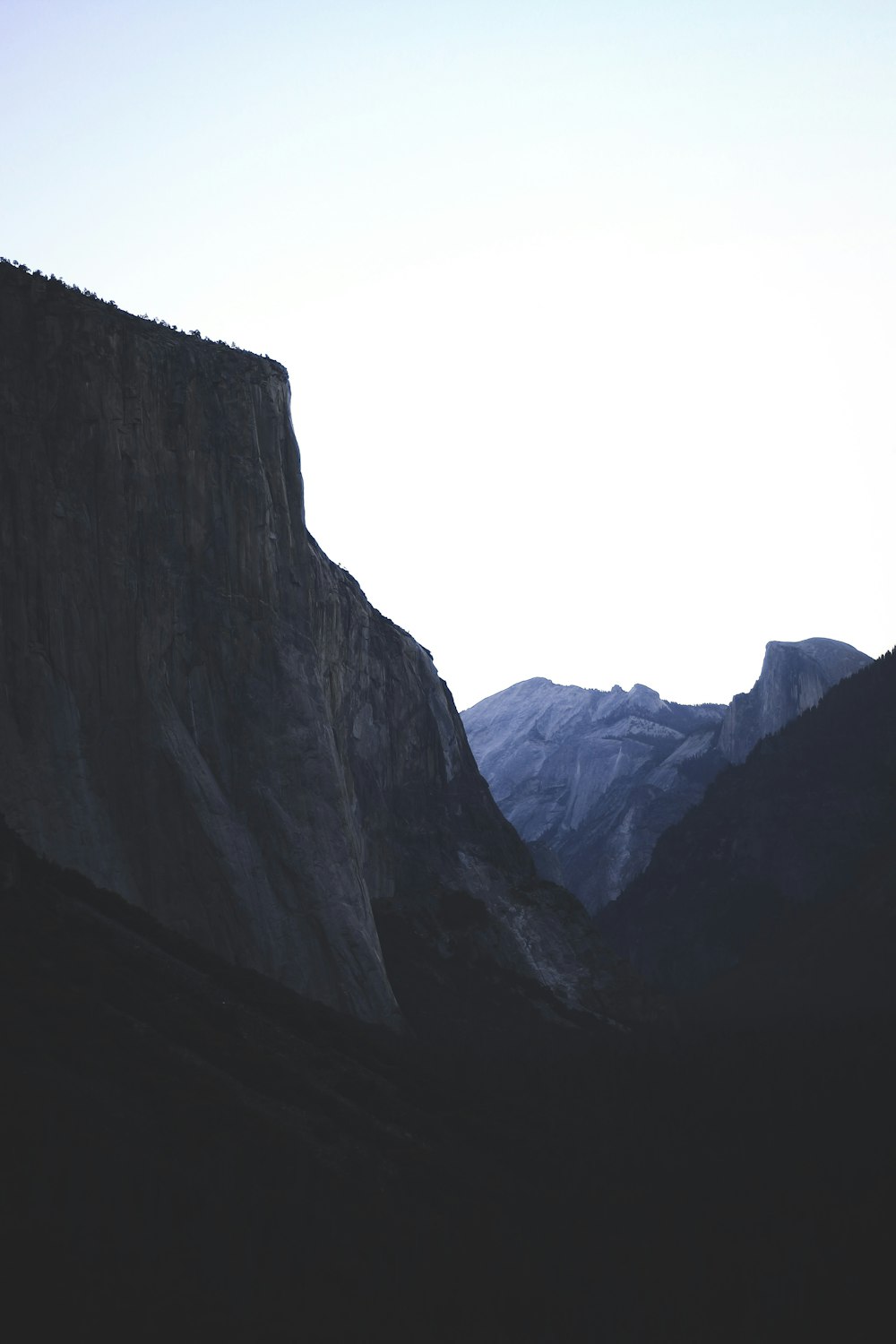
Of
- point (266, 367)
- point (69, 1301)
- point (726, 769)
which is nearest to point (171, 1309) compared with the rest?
point (69, 1301)

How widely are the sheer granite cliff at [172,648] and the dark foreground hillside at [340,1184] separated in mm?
7580

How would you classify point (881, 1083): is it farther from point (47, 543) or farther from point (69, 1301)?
point (69, 1301)

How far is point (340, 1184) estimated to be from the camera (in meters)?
53.1

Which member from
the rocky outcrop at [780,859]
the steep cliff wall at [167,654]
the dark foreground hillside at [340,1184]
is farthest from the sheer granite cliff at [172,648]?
the rocky outcrop at [780,859]

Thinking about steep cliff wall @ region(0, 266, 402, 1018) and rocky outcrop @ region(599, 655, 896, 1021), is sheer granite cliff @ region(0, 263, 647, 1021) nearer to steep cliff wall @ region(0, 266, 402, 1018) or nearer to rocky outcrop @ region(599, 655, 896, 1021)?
steep cliff wall @ region(0, 266, 402, 1018)

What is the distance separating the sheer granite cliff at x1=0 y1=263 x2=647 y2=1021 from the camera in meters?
75.8

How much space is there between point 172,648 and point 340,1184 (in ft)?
123

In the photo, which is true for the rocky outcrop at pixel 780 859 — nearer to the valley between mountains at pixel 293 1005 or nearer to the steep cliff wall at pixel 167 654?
the valley between mountains at pixel 293 1005

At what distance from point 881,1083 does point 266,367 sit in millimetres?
56186

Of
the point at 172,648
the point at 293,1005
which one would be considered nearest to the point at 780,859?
the point at 172,648

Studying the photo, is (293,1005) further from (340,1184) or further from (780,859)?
(780,859)

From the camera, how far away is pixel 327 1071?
64.5 metres

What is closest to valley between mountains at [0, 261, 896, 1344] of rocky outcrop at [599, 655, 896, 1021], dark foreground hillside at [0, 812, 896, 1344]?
dark foreground hillside at [0, 812, 896, 1344]

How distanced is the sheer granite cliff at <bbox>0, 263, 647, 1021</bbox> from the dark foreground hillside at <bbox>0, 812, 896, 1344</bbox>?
7.58m
